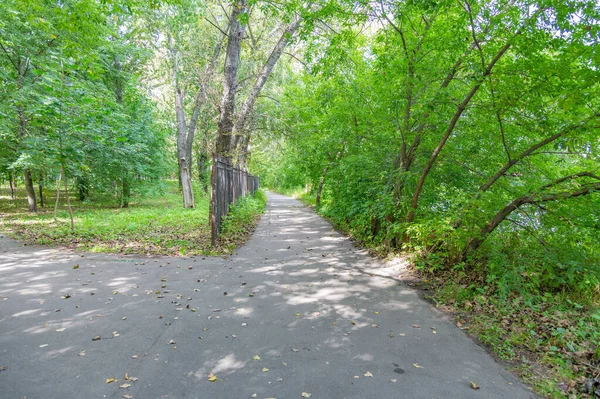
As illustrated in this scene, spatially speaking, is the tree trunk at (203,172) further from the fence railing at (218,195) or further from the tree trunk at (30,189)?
the fence railing at (218,195)

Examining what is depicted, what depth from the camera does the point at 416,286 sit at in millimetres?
5320

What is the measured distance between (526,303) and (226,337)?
3.79 m

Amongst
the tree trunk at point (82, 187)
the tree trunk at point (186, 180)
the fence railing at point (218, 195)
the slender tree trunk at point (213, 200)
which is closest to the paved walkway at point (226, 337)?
the slender tree trunk at point (213, 200)

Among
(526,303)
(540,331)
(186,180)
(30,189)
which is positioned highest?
(186,180)

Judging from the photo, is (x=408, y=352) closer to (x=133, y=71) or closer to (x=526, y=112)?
(x=526, y=112)

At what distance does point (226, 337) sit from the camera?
3553mm

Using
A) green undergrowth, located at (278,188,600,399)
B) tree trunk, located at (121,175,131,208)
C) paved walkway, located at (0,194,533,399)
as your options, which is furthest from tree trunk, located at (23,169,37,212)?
green undergrowth, located at (278,188,600,399)

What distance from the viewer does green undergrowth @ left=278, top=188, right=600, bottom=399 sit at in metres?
3.01

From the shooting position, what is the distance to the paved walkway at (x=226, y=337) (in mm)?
2708

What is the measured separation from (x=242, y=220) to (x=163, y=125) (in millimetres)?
11468

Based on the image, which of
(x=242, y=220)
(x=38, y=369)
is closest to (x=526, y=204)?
(x=38, y=369)

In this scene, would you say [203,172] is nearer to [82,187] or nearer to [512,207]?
[82,187]

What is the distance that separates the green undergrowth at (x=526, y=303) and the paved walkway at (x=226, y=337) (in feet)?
1.12

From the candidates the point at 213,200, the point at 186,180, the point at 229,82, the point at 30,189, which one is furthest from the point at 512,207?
the point at 30,189
